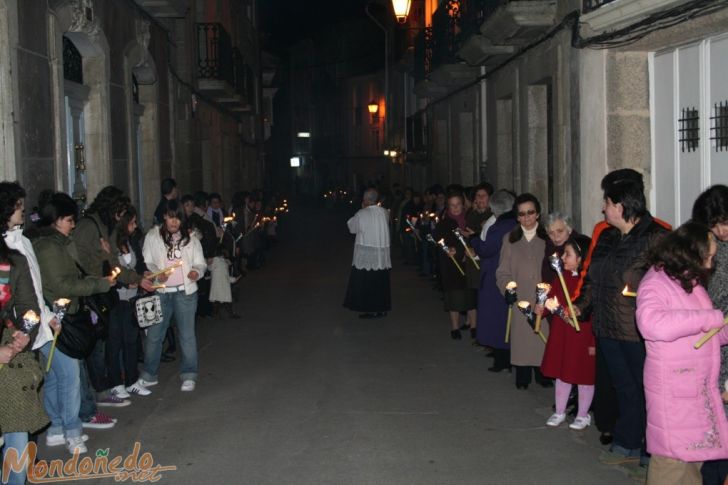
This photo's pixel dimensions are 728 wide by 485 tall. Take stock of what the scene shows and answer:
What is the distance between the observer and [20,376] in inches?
240

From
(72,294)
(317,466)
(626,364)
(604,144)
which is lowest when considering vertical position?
(317,466)

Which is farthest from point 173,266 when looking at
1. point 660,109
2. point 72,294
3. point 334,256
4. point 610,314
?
point 334,256

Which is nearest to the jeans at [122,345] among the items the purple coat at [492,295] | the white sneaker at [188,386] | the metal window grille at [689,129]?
the white sneaker at [188,386]

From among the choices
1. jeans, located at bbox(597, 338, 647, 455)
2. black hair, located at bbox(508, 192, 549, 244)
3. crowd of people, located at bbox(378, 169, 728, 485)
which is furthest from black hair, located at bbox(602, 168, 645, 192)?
black hair, located at bbox(508, 192, 549, 244)

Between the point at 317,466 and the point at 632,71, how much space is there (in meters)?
5.92

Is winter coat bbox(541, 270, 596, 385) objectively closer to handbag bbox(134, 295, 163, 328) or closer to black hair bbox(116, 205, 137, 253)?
handbag bbox(134, 295, 163, 328)

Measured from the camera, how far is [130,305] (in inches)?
370

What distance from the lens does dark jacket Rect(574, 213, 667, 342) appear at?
21.8 feet

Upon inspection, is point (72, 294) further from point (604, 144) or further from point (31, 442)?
point (604, 144)

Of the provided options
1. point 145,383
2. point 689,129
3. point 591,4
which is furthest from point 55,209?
point 591,4

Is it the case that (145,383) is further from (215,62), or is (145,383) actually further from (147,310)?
(215,62)

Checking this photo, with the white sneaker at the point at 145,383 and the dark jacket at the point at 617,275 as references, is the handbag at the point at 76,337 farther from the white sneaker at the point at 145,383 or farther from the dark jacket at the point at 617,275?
the dark jacket at the point at 617,275

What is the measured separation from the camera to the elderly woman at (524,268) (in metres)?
8.87

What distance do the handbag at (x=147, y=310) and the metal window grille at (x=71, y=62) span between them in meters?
4.57
